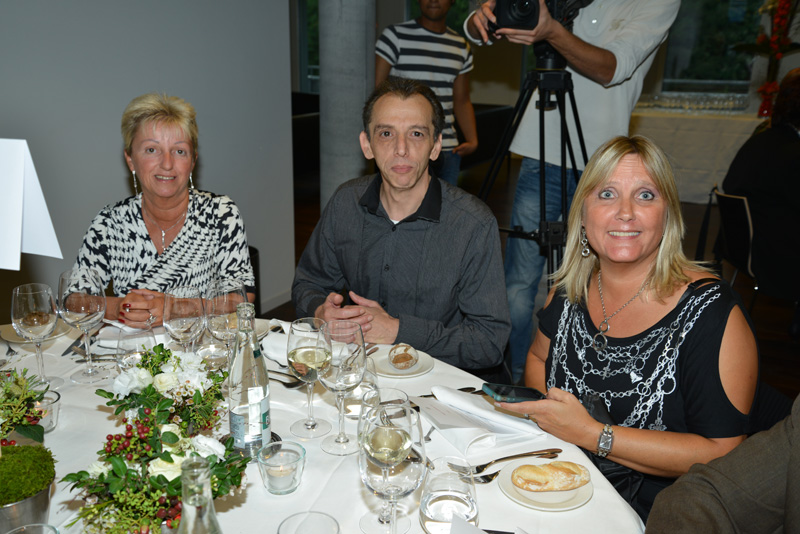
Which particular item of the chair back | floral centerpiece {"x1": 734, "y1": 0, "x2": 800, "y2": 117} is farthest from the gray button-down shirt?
floral centerpiece {"x1": 734, "y1": 0, "x2": 800, "y2": 117}

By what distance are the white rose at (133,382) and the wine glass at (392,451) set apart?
43cm

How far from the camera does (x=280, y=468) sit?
1.09 metres

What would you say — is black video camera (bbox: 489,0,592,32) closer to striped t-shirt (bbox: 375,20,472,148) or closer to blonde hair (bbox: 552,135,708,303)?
blonde hair (bbox: 552,135,708,303)

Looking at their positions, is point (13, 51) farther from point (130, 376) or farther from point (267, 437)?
point (267, 437)

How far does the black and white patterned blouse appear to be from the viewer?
7.37 feet

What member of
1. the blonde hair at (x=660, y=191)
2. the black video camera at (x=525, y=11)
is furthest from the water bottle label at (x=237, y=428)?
the black video camera at (x=525, y=11)

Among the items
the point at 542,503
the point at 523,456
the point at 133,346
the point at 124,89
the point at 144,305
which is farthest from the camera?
the point at 124,89

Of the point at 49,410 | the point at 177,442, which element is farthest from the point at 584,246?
the point at 49,410

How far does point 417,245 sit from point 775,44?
6489mm

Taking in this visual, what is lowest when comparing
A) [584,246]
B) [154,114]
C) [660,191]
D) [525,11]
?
[584,246]

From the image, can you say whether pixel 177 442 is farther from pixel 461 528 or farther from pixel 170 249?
pixel 170 249

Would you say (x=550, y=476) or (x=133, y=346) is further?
(x=133, y=346)

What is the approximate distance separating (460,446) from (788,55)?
7988 mm

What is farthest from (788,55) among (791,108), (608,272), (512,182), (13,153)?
(13,153)
